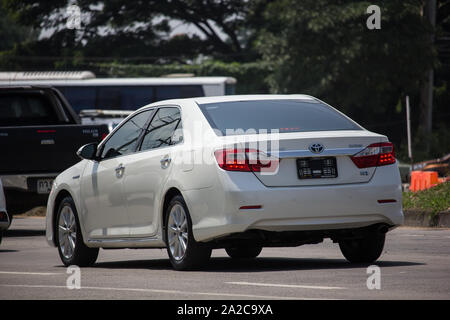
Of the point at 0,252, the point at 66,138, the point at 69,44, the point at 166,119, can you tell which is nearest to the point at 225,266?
the point at 166,119

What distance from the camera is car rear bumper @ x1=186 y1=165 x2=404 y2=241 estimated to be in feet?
29.4

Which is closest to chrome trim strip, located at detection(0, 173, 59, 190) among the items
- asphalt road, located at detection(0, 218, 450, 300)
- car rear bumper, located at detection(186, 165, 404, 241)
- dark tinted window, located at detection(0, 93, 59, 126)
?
dark tinted window, located at detection(0, 93, 59, 126)

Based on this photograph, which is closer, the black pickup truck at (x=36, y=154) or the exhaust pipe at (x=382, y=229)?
the exhaust pipe at (x=382, y=229)

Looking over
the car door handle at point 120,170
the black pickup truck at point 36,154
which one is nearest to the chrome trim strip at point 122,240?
the car door handle at point 120,170

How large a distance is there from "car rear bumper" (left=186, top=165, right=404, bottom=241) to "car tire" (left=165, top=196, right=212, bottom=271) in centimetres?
15

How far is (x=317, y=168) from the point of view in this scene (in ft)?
29.9

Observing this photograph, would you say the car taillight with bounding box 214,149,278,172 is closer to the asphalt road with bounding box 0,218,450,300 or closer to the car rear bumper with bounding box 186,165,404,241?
the car rear bumper with bounding box 186,165,404,241

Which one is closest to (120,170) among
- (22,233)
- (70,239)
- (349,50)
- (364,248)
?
(70,239)

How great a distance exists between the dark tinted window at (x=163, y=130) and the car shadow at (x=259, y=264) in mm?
1167

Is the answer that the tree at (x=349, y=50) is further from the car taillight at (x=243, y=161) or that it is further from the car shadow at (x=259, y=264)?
the car taillight at (x=243, y=161)

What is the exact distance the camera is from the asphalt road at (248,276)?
25.1 ft

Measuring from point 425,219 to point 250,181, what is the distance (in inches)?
314

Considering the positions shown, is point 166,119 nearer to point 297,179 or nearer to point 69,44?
point 297,179

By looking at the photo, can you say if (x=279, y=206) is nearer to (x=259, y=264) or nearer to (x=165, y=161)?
(x=165, y=161)
